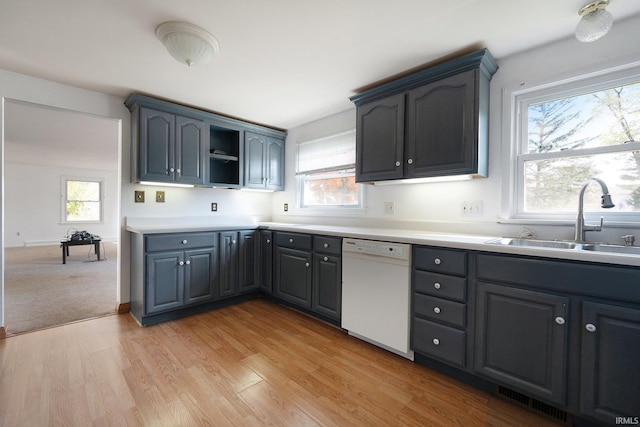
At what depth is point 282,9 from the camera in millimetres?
1542

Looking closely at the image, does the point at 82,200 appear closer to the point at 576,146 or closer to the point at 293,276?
the point at 293,276

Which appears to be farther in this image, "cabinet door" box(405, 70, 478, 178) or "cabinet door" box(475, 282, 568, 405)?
"cabinet door" box(405, 70, 478, 178)

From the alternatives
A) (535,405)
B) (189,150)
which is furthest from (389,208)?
(189,150)

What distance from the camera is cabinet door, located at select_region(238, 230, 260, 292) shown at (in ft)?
10.1

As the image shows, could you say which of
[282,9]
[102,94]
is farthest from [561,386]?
[102,94]

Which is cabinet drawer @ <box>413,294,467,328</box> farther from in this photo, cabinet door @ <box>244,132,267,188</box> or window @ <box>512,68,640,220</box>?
cabinet door @ <box>244,132,267,188</box>

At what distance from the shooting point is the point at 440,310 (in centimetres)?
176

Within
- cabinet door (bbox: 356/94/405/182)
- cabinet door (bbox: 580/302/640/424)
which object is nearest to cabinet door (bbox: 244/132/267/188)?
cabinet door (bbox: 356/94/405/182)

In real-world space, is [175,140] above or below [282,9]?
below

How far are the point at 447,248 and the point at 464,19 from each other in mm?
1392

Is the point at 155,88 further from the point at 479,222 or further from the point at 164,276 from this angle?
the point at 479,222

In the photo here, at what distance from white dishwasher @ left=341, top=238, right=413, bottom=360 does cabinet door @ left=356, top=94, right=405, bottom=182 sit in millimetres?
670

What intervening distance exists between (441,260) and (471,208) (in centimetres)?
68

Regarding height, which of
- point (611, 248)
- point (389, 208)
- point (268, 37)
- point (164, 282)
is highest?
point (268, 37)
